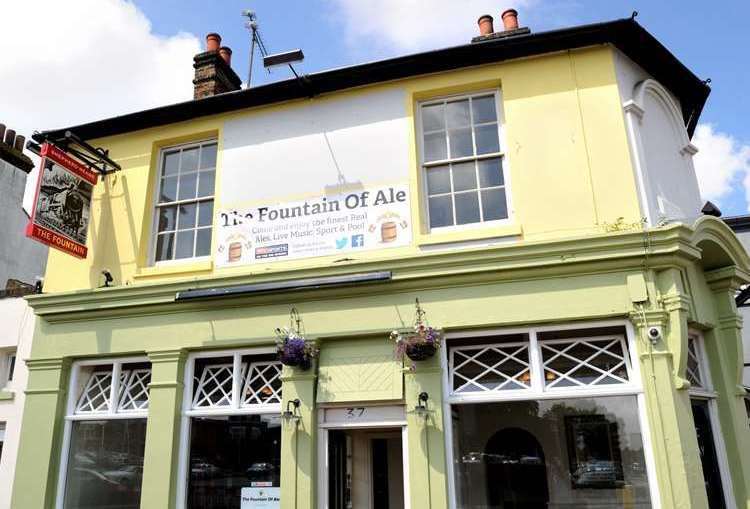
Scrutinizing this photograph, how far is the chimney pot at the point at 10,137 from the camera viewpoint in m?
13.5

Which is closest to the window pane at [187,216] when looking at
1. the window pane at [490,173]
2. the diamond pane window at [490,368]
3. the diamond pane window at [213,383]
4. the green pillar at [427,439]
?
the diamond pane window at [213,383]

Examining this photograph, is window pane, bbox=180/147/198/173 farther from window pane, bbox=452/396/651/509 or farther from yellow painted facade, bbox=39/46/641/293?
window pane, bbox=452/396/651/509

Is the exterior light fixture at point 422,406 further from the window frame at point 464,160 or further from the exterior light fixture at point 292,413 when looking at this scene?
the window frame at point 464,160

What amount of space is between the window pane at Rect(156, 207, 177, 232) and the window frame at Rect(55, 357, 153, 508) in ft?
6.43

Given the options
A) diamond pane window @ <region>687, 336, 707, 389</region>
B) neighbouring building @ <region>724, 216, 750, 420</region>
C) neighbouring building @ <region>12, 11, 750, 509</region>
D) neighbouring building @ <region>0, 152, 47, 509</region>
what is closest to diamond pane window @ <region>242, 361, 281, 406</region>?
neighbouring building @ <region>12, 11, 750, 509</region>

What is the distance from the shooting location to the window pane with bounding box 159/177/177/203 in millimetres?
8914

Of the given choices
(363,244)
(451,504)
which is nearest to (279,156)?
(363,244)

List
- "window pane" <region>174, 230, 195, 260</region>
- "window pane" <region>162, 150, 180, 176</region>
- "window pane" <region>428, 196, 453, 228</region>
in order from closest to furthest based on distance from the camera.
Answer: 1. "window pane" <region>428, 196, 453, 228</region>
2. "window pane" <region>174, 230, 195, 260</region>
3. "window pane" <region>162, 150, 180, 176</region>

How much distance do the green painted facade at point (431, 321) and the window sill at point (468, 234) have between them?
0.35 metres

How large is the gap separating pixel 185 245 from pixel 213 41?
13.2 ft

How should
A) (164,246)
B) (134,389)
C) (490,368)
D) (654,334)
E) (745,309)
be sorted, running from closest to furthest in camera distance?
(654,334) < (490,368) < (134,389) < (164,246) < (745,309)

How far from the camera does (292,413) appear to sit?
709 cm

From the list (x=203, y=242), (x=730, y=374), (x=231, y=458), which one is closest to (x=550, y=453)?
(x=730, y=374)

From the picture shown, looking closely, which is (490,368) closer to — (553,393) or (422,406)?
(553,393)
